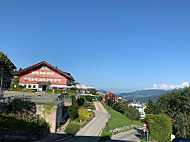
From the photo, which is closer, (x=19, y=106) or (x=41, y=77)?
(x=19, y=106)

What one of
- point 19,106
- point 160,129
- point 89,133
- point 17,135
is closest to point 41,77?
point 19,106

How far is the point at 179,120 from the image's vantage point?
3022 cm

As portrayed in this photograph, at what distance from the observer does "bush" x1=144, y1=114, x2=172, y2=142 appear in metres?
19.7

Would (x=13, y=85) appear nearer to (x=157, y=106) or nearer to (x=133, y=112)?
(x=133, y=112)

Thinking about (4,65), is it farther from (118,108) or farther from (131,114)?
(131,114)

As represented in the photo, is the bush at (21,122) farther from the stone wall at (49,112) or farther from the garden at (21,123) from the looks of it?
the stone wall at (49,112)

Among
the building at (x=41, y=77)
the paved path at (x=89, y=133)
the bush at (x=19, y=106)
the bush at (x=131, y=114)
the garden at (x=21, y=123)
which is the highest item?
the building at (x=41, y=77)

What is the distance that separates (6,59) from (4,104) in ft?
64.7

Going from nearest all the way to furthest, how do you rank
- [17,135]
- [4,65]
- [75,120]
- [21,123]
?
[17,135], [21,123], [75,120], [4,65]

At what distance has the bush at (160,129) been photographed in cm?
1970

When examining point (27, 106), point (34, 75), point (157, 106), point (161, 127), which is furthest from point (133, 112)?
point (27, 106)

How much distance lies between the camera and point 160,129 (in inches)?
782

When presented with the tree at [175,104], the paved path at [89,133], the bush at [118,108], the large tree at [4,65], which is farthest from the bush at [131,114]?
the large tree at [4,65]

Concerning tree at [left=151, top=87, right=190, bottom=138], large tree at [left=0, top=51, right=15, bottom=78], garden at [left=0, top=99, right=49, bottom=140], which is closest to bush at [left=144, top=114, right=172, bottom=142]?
garden at [left=0, top=99, right=49, bottom=140]
